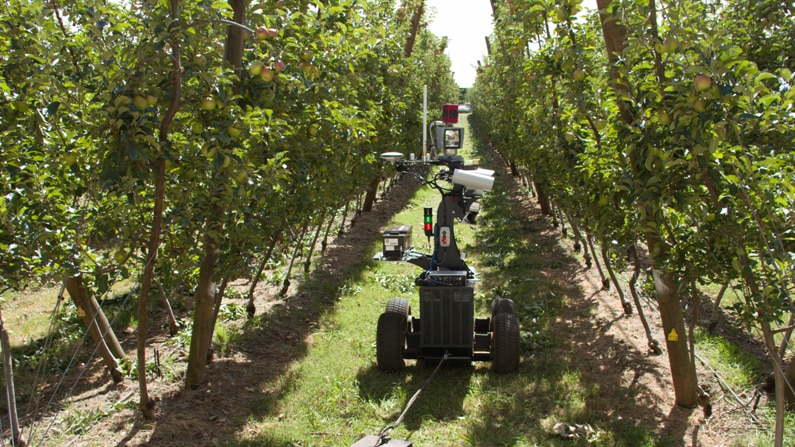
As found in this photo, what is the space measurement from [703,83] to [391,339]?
11.6 ft

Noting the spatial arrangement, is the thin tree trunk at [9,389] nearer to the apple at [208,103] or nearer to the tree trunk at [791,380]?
the apple at [208,103]

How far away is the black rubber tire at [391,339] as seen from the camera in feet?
18.1

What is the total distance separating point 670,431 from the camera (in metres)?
4.45

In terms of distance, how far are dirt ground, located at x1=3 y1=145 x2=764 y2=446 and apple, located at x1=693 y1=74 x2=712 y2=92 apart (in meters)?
2.68

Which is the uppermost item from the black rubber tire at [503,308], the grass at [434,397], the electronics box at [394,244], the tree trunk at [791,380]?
the electronics box at [394,244]

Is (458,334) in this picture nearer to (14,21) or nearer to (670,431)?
(670,431)

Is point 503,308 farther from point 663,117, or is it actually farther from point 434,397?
point 663,117

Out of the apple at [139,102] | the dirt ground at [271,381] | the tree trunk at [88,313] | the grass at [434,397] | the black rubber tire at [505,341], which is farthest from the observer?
the black rubber tire at [505,341]

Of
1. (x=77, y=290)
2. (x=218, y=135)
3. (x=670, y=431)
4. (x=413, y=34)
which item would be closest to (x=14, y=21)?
(x=218, y=135)

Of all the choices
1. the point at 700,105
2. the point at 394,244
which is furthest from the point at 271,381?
the point at 700,105

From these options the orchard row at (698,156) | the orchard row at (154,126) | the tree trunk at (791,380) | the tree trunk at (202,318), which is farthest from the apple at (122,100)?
the tree trunk at (791,380)

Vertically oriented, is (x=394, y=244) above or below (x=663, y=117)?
below

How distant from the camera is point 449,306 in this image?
5496mm

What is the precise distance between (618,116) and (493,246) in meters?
7.67
